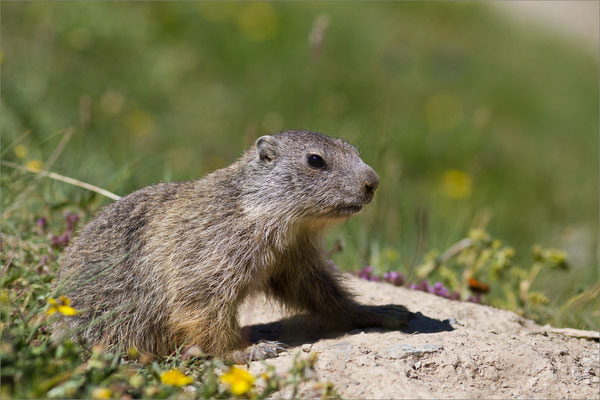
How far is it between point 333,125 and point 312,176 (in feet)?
21.6

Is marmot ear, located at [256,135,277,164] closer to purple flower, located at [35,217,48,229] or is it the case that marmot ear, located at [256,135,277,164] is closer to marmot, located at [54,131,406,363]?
marmot, located at [54,131,406,363]

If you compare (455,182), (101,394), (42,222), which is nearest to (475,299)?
(42,222)

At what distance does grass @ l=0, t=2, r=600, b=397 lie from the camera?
5719mm

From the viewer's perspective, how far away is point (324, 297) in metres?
5.26

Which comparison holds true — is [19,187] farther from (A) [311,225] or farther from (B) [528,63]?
(B) [528,63]

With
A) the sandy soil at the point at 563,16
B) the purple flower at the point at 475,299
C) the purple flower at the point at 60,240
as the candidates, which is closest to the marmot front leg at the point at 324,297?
the purple flower at the point at 475,299

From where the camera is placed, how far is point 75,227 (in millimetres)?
5906

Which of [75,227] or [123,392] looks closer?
[123,392]

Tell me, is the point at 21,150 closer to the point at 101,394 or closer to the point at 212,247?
the point at 212,247

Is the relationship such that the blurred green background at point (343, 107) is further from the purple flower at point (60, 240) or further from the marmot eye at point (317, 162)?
the marmot eye at point (317, 162)

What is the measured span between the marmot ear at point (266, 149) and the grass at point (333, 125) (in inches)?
31.5

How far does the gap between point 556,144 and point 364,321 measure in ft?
36.2

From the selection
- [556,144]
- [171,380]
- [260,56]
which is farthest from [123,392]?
[556,144]

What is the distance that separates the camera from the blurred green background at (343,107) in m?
7.46
